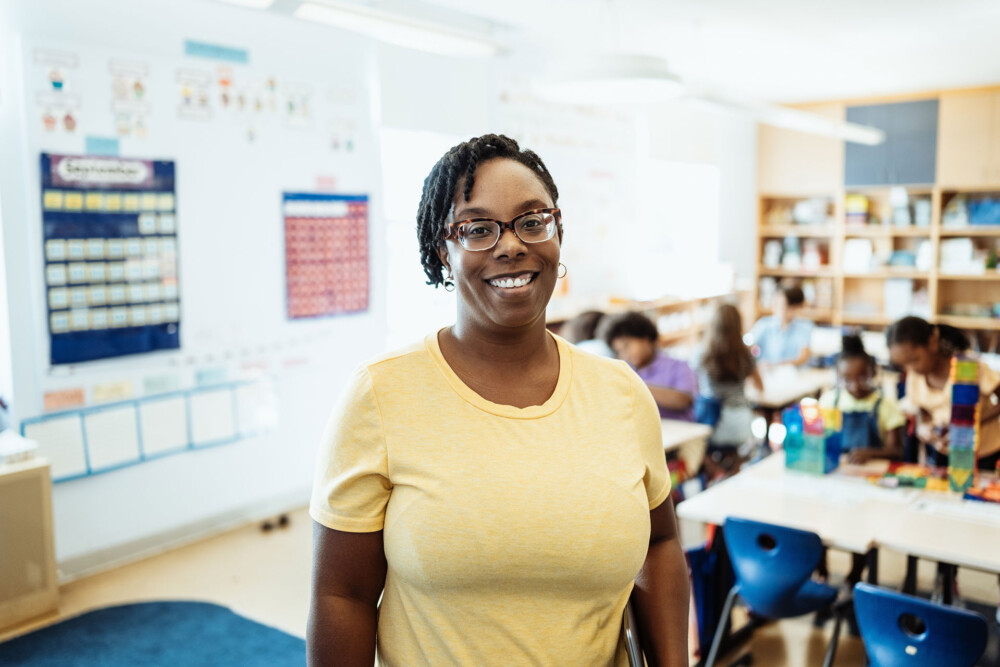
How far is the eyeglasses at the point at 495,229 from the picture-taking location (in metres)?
1.23

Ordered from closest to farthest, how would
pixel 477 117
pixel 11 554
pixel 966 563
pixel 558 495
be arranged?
pixel 558 495
pixel 966 563
pixel 11 554
pixel 477 117

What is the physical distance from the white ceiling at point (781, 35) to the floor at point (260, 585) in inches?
113

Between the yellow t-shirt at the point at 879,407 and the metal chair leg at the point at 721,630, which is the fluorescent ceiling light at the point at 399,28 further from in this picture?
the metal chair leg at the point at 721,630

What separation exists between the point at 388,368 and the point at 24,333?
3.18 metres

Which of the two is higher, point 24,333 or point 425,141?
point 425,141

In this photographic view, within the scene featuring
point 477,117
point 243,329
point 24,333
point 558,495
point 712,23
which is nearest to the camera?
point 558,495

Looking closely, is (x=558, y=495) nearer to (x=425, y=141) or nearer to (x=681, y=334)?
(x=425, y=141)

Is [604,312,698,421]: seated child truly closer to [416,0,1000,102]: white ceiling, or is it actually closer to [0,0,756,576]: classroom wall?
[416,0,1000,102]: white ceiling

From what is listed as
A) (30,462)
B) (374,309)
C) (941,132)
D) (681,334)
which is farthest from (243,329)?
(941,132)

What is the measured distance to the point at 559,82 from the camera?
3477mm

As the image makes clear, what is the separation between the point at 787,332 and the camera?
643 cm

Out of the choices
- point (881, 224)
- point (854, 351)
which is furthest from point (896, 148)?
point (854, 351)

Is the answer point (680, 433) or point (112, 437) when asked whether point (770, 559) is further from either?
point (112, 437)

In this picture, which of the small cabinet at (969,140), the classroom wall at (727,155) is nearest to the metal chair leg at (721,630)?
the classroom wall at (727,155)
